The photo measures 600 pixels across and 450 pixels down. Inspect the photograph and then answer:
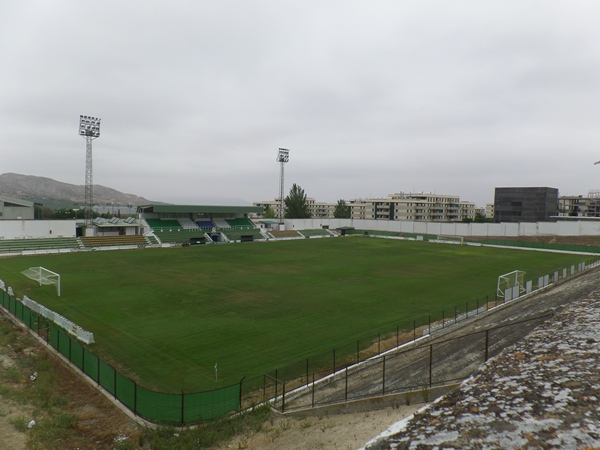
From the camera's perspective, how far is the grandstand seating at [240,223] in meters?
83.0

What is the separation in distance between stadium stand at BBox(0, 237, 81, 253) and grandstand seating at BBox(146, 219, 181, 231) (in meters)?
14.2

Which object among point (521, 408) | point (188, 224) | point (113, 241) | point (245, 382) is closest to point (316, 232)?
point (188, 224)

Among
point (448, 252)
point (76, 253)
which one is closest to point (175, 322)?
point (76, 253)

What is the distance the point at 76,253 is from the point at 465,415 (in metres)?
57.9

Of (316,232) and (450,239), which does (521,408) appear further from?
(316,232)

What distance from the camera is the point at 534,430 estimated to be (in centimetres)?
464

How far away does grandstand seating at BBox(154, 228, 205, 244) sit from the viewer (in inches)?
2655

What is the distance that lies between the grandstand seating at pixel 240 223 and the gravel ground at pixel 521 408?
7711 centimetres

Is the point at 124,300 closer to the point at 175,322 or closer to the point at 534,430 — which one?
the point at 175,322

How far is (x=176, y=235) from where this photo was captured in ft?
230

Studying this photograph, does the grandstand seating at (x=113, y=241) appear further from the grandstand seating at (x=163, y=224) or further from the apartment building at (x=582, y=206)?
the apartment building at (x=582, y=206)

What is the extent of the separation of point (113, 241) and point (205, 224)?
1988 centimetres

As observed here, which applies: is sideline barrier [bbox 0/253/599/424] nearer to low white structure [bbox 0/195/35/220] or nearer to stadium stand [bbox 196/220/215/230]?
low white structure [bbox 0/195/35/220]

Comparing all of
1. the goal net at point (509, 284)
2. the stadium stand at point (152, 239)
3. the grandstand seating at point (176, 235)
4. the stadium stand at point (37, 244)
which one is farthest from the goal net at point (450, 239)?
the stadium stand at point (37, 244)
